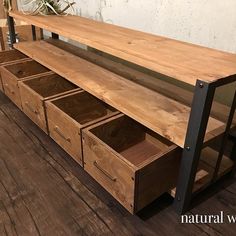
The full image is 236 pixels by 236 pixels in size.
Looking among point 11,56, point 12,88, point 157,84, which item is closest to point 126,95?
point 157,84

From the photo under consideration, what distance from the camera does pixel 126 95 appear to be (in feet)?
3.85

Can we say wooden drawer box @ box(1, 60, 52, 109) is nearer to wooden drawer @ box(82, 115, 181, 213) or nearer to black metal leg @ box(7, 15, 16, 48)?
black metal leg @ box(7, 15, 16, 48)

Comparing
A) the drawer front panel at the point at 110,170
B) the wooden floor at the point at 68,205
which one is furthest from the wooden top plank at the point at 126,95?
the wooden floor at the point at 68,205

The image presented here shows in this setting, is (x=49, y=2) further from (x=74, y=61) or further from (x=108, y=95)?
(x=108, y=95)

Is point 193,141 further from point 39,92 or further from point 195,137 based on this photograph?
point 39,92

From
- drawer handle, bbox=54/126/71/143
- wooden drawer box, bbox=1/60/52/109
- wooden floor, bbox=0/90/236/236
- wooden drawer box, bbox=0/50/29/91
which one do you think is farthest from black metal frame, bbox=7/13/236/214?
wooden drawer box, bbox=0/50/29/91

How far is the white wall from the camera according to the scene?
1.19 metres

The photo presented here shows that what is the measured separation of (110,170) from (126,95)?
36cm

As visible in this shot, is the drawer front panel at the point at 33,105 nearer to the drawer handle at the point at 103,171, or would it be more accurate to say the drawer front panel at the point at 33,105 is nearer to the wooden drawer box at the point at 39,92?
the wooden drawer box at the point at 39,92

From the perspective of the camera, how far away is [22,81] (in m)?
1.44

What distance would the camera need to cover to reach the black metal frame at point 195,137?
0.76 meters

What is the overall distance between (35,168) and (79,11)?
1.32m

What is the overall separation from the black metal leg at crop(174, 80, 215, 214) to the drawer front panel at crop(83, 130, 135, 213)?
0.19 metres

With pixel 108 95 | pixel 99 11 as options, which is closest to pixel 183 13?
pixel 108 95
